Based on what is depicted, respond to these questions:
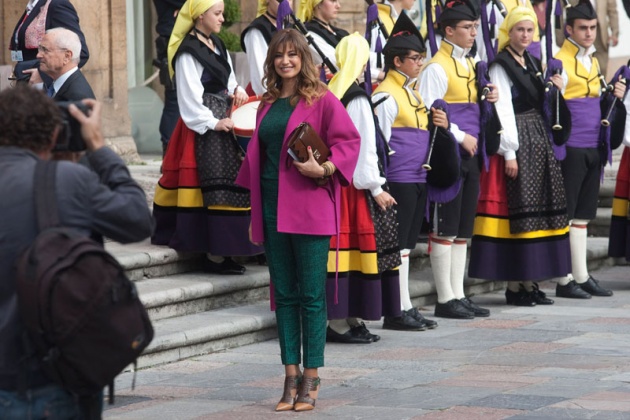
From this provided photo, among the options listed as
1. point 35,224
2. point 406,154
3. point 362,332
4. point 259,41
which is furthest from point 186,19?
point 35,224

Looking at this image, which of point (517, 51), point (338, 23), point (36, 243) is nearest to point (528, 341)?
point (517, 51)

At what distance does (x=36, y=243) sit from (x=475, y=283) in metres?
7.28

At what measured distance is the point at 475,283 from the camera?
11180mm

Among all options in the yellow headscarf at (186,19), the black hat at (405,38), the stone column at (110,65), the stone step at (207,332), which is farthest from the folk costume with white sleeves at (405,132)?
the stone column at (110,65)

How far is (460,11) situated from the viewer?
32.2 feet

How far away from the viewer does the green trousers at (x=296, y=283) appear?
7.16 m

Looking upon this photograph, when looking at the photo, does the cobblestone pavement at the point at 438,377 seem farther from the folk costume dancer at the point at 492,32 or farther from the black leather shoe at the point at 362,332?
the folk costume dancer at the point at 492,32

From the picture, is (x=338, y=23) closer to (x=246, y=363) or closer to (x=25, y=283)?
(x=246, y=363)

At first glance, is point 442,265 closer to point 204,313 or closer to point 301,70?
point 204,313

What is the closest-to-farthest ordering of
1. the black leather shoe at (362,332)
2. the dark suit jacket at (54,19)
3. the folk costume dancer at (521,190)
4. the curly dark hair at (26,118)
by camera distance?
1. the curly dark hair at (26,118)
2. the dark suit jacket at (54,19)
3. the black leather shoe at (362,332)
4. the folk costume dancer at (521,190)

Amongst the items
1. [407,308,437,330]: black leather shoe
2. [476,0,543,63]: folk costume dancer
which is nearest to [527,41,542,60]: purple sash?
[476,0,543,63]: folk costume dancer

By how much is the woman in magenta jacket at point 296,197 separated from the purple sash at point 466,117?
2.73 m

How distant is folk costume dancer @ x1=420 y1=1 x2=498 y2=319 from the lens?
9.74 metres

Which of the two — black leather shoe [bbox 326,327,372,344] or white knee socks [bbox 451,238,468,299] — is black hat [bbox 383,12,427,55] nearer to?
white knee socks [bbox 451,238,468,299]
